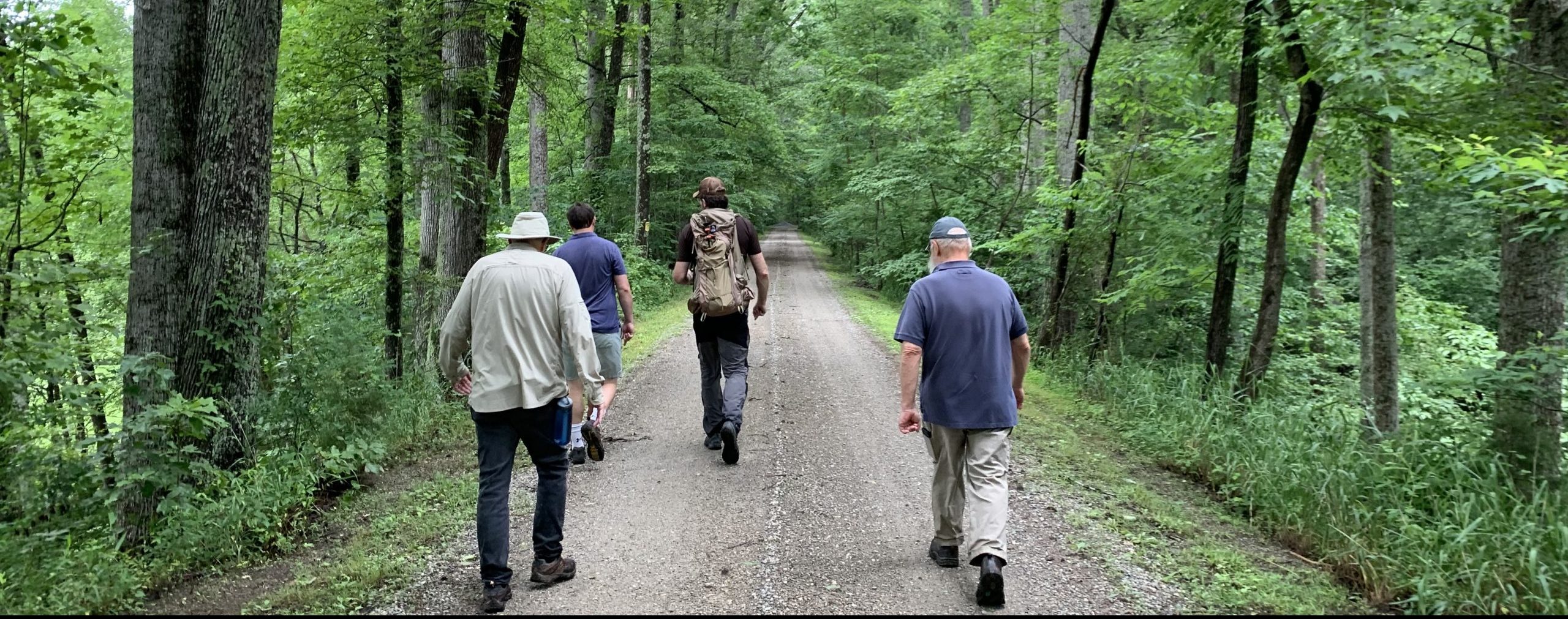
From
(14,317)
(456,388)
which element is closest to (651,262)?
(14,317)

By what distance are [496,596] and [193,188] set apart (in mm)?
3442

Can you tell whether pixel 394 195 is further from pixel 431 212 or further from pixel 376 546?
pixel 376 546

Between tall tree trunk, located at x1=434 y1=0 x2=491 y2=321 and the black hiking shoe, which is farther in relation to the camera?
tall tree trunk, located at x1=434 y1=0 x2=491 y2=321

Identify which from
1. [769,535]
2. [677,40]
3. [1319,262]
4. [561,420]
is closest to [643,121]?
[677,40]

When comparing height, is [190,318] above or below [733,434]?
above

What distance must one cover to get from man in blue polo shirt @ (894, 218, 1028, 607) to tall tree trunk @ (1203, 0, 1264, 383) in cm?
483

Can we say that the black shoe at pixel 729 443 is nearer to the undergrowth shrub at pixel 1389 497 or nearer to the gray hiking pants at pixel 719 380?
the gray hiking pants at pixel 719 380

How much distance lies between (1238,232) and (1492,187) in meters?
1.92

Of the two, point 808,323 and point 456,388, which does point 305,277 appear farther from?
point 808,323

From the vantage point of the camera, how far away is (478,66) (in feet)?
27.5

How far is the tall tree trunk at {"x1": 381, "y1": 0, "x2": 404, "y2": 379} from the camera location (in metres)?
8.13

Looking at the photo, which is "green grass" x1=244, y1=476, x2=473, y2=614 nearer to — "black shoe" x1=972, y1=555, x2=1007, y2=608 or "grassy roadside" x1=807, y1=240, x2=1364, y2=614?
"black shoe" x1=972, y1=555, x2=1007, y2=608

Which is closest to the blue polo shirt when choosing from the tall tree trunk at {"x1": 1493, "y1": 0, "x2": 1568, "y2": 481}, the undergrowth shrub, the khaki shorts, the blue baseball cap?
the blue baseball cap

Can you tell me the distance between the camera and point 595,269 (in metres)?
6.09
